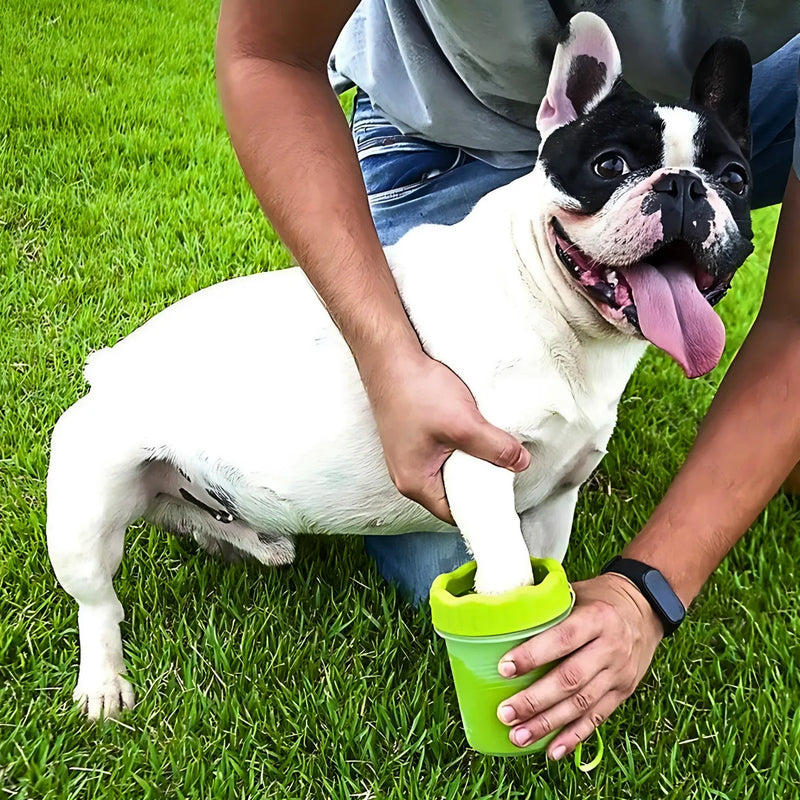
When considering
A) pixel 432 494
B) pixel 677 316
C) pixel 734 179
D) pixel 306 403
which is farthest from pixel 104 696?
pixel 734 179

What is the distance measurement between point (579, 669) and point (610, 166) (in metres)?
0.77

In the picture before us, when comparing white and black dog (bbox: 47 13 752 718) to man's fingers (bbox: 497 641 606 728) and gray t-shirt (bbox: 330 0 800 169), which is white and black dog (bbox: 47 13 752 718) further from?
gray t-shirt (bbox: 330 0 800 169)

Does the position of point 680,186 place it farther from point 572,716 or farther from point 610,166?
point 572,716

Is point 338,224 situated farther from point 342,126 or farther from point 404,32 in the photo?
point 404,32

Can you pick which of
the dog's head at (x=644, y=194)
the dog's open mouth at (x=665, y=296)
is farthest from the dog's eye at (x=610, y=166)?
the dog's open mouth at (x=665, y=296)

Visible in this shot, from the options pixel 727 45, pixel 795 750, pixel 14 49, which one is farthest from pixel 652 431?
pixel 14 49

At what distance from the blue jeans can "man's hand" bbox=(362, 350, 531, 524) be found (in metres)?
0.71

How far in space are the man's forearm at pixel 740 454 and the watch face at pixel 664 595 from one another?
0.03m

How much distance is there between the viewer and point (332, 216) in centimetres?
166

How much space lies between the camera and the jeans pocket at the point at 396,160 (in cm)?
233

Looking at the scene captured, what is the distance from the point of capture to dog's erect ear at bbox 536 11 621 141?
152 centimetres

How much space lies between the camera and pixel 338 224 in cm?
165

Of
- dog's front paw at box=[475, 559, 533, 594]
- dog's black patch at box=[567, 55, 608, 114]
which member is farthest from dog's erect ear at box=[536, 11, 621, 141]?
dog's front paw at box=[475, 559, 533, 594]

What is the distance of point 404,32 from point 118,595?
4.50ft
